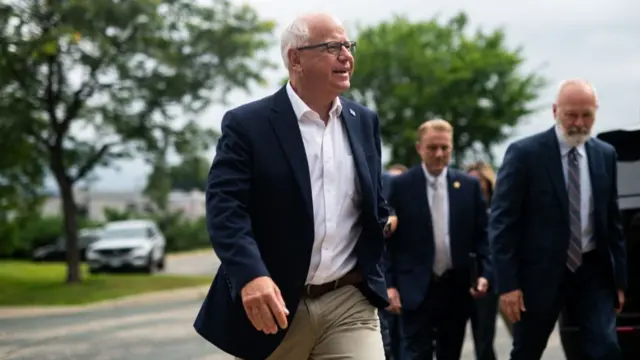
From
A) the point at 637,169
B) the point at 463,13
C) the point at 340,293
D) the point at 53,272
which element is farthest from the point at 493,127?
the point at 340,293

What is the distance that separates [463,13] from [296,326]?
46.7 meters

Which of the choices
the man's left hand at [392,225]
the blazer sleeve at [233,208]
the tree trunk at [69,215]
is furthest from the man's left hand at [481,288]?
the tree trunk at [69,215]

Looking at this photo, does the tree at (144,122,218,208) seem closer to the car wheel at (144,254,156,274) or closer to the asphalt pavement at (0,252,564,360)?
the car wheel at (144,254,156,274)

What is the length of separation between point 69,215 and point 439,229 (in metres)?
20.2

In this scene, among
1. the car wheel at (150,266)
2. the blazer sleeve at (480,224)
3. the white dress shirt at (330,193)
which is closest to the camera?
the white dress shirt at (330,193)

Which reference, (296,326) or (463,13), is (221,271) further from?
(463,13)

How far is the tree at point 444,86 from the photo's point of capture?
45.4 metres

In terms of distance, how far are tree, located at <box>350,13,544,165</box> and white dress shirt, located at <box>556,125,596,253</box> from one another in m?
39.1

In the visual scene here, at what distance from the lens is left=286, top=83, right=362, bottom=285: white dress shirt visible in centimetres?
383

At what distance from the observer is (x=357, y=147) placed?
3.94 m

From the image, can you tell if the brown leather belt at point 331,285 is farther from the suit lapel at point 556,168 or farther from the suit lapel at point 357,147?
the suit lapel at point 556,168

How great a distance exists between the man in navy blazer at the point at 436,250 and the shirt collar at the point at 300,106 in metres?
3.37

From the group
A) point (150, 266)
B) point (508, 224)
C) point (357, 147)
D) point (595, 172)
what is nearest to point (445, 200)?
point (508, 224)

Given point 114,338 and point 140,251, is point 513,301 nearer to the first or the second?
point 114,338
